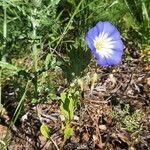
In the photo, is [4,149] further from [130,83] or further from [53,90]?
[130,83]

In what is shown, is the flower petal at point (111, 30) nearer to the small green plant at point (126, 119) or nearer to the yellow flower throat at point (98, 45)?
the yellow flower throat at point (98, 45)

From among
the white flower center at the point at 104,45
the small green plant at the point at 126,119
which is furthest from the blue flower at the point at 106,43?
the small green plant at the point at 126,119

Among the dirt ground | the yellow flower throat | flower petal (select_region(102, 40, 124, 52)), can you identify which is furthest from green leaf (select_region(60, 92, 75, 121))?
flower petal (select_region(102, 40, 124, 52))

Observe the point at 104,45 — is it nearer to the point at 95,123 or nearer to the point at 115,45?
the point at 115,45

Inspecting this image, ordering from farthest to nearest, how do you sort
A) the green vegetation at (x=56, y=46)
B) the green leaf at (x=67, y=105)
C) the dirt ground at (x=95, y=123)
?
the dirt ground at (x=95, y=123)
the green vegetation at (x=56, y=46)
the green leaf at (x=67, y=105)

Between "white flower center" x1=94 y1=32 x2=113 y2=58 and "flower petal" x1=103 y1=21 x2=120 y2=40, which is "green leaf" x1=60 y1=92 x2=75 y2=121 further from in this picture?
"flower petal" x1=103 y1=21 x2=120 y2=40

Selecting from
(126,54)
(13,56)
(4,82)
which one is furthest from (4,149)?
(126,54)

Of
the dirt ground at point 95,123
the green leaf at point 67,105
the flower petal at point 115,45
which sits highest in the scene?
the flower petal at point 115,45
